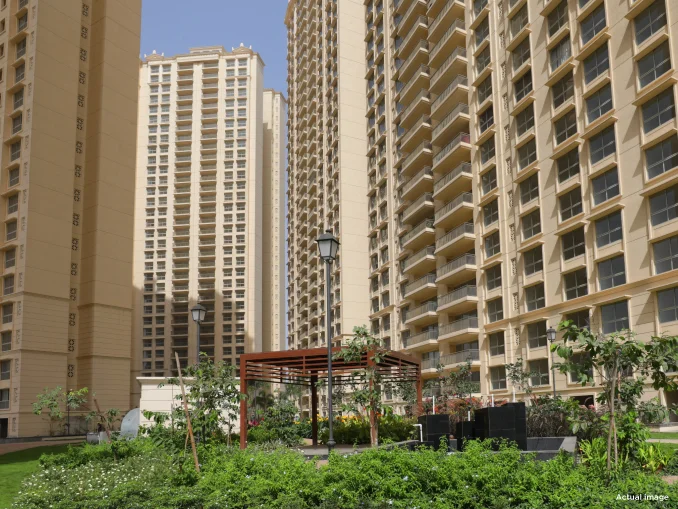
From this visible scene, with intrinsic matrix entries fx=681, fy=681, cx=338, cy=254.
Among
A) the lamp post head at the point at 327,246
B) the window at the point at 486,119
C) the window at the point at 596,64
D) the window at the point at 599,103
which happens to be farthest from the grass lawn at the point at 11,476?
the window at the point at 486,119

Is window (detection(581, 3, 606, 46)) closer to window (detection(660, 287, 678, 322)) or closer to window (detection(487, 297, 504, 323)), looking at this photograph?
window (detection(660, 287, 678, 322))

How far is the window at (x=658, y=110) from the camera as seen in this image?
33.8 meters

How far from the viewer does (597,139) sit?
3903 cm

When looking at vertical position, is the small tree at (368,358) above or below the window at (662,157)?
below

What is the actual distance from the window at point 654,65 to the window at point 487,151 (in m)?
16.2

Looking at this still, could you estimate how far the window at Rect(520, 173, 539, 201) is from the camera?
45.0m

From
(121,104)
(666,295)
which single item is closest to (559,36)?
(666,295)

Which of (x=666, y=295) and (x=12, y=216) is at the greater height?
(x=12, y=216)

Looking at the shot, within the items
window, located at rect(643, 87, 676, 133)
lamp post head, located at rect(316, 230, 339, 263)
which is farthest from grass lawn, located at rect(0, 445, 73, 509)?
window, located at rect(643, 87, 676, 133)

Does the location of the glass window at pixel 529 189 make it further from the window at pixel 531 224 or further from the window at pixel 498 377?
the window at pixel 498 377

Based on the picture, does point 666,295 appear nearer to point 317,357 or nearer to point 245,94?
point 317,357

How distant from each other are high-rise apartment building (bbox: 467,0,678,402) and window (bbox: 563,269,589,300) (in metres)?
0.12

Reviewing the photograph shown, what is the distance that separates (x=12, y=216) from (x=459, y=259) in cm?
3990

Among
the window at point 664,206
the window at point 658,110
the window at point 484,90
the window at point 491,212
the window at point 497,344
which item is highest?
the window at point 484,90
